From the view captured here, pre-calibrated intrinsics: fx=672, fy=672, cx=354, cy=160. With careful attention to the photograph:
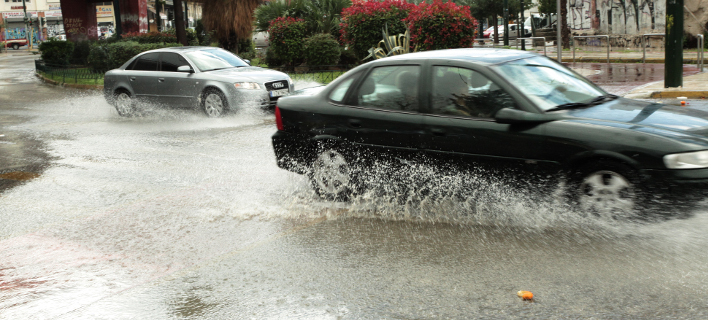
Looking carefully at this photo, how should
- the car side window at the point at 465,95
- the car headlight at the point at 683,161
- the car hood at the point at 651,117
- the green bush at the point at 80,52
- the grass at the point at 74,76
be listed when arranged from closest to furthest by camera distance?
the car headlight at the point at 683,161
the car hood at the point at 651,117
the car side window at the point at 465,95
the grass at the point at 74,76
the green bush at the point at 80,52

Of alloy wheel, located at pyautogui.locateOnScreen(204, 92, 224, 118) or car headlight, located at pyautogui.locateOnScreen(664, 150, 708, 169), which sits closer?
car headlight, located at pyautogui.locateOnScreen(664, 150, 708, 169)

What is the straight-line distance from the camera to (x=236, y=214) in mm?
6352

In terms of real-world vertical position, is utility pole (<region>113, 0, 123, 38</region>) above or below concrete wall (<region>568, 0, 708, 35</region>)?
above

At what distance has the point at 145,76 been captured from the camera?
14.2 metres

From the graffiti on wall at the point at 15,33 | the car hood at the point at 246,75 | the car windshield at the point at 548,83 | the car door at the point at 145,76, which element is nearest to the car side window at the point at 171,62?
the car door at the point at 145,76

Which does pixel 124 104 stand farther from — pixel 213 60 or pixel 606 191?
pixel 606 191

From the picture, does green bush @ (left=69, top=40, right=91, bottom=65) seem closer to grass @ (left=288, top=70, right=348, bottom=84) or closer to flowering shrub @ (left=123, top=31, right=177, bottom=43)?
flowering shrub @ (left=123, top=31, right=177, bottom=43)

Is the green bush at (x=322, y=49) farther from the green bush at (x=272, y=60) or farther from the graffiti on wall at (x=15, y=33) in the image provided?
the graffiti on wall at (x=15, y=33)

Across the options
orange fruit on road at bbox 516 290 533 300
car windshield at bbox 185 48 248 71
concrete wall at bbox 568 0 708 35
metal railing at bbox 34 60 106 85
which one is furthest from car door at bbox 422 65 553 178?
concrete wall at bbox 568 0 708 35

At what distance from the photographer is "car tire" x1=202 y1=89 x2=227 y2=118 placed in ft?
42.7

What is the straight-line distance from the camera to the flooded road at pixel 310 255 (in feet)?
13.3

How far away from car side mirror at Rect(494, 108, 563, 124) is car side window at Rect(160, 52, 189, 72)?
9570 millimetres

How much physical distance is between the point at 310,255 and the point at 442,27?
14.0 meters

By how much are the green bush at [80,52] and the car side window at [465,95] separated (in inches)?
1080
